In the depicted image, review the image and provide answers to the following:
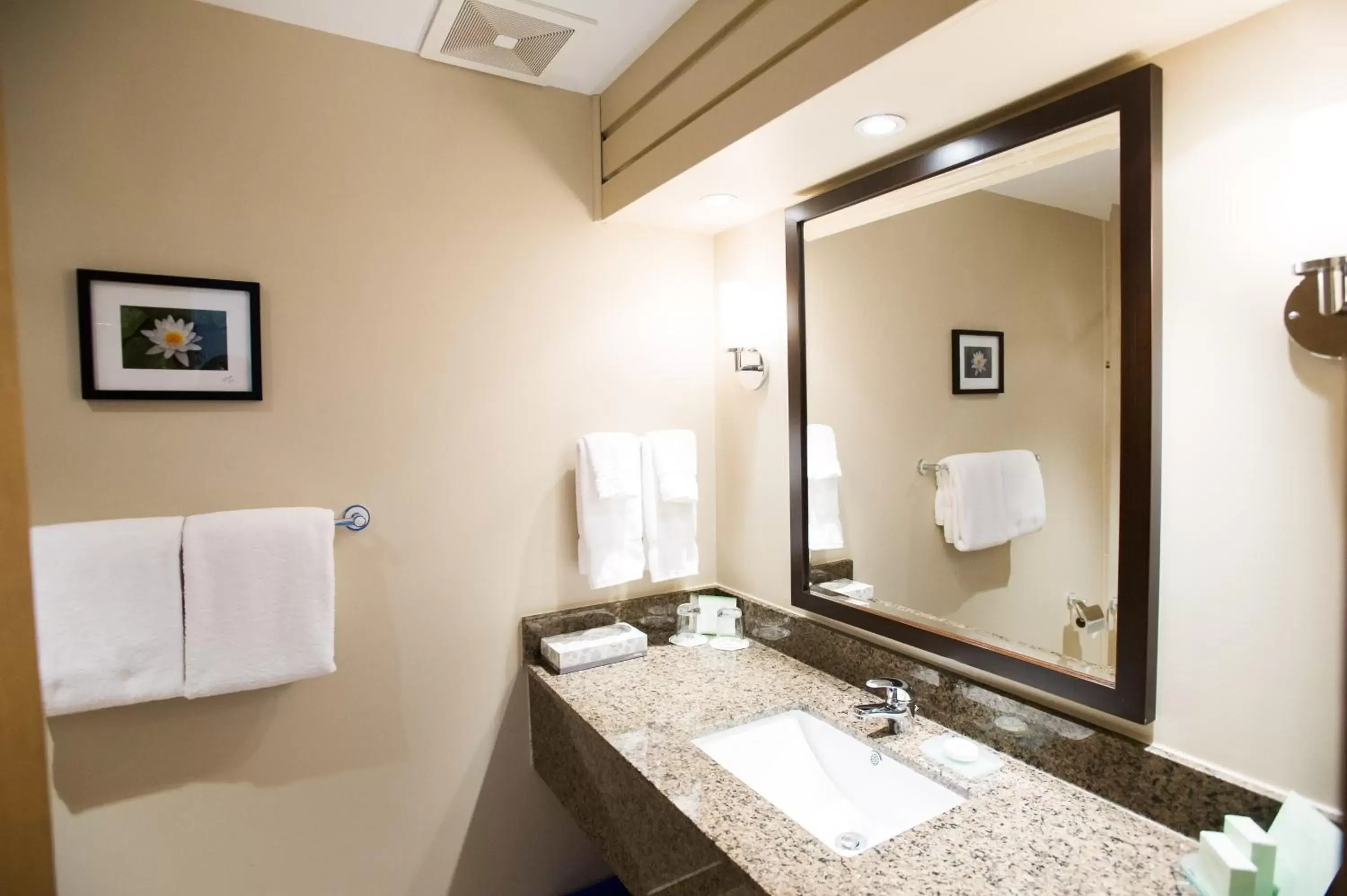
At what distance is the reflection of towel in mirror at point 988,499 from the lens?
1.33 metres

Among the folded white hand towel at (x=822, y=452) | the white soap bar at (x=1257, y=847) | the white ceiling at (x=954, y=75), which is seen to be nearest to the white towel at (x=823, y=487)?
the folded white hand towel at (x=822, y=452)

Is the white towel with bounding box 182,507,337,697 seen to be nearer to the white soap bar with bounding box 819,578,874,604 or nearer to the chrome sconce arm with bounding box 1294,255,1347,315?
the white soap bar with bounding box 819,578,874,604

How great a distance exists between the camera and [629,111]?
5.98 ft

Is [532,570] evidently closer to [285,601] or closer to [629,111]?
[285,601]

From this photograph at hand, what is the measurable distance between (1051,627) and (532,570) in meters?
1.23

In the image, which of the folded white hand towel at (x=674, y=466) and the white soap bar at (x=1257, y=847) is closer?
the white soap bar at (x=1257, y=847)

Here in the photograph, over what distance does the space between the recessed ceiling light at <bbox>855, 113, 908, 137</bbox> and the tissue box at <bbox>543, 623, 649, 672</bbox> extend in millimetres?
1333

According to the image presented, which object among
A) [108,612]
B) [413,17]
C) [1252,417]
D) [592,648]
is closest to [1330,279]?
[1252,417]

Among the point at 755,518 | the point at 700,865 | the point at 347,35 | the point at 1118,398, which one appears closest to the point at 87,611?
the point at 700,865

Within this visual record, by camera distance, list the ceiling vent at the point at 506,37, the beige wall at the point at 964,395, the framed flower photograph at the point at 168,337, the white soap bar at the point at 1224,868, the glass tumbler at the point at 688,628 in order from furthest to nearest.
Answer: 1. the glass tumbler at the point at 688,628
2. the ceiling vent at the point at 506,37
3. the framed flower photograph at the point at 168,337
4. the beige wall at the point at 964,395
5. the white soap bar at the point at 1224,868

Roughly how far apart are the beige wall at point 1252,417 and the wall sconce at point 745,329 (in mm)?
1012

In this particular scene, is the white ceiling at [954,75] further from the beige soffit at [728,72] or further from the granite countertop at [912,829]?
the granite countertop at [912,829]

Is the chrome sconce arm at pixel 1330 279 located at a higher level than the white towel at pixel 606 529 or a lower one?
higher

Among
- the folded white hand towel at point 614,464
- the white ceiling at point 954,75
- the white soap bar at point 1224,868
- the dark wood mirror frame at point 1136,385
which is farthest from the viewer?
the folded white hand towel at point 614,464
